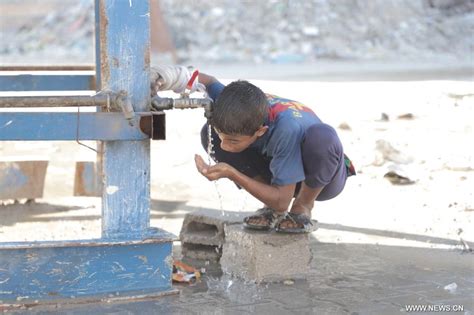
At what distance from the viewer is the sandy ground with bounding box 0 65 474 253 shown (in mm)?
5180

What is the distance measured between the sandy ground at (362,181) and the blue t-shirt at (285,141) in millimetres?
1064

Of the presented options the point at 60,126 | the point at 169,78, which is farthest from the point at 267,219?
the point at 60,126

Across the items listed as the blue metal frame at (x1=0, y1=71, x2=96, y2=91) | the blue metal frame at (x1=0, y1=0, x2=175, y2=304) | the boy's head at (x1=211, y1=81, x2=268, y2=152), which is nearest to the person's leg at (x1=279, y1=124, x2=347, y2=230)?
the boy's head at (x1=211, y1=81, x2=268, y2=152)

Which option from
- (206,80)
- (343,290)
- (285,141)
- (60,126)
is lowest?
(343,290)

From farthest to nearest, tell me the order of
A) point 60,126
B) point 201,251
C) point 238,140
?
point 201,251 → point 238,140 → point 60,126

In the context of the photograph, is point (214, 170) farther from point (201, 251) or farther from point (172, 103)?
point (201, 251)

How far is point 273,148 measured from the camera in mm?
3914

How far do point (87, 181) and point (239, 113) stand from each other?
2.70 meters

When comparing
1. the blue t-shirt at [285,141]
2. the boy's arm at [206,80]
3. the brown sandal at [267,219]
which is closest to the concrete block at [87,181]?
the boy's arm at [206,80]

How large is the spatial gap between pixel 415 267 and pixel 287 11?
14.4m

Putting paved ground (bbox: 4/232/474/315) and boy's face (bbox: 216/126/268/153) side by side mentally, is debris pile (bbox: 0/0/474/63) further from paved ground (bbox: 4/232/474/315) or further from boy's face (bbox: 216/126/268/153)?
boy's face (bbox: 216/126/268/153)

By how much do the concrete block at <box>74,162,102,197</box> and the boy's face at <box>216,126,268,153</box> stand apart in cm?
244

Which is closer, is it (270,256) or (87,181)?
(270,256)

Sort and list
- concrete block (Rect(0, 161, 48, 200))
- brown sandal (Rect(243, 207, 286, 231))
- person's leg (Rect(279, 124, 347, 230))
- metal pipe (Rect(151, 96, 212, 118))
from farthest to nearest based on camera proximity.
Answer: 1. concrete block (Rect(0, 161, 48, 200))
2. brown sandal (Rect(243, 207, 286, 231))
3. person's leg (Rect(279, 124, 347, 230))
4. metal pipe (Rect(151, 96, 212, 118))
